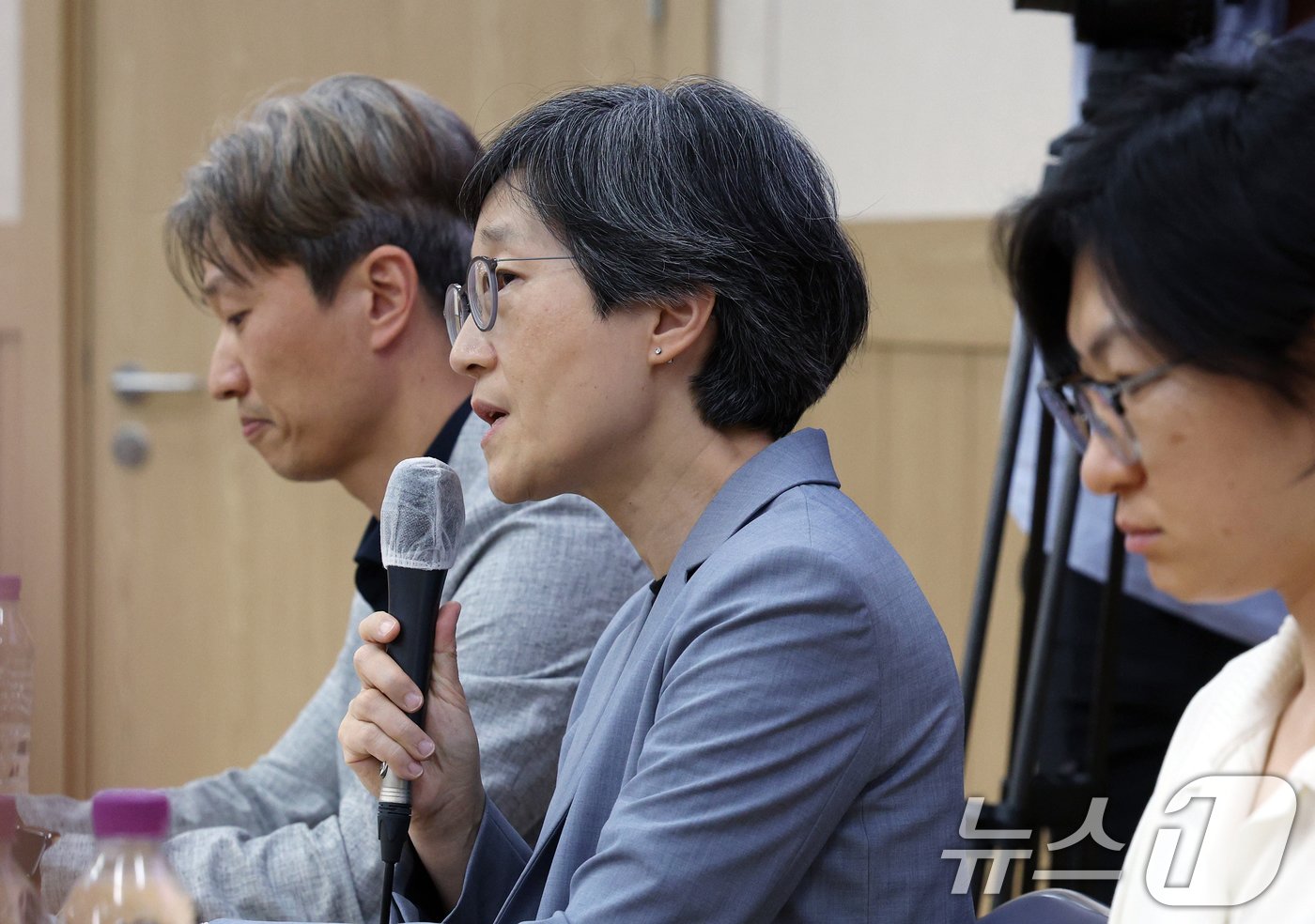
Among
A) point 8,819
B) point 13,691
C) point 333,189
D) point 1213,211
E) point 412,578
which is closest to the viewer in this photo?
point 1213,211

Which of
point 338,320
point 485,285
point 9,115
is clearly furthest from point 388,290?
point 9,115

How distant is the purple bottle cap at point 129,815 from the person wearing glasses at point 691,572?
0.27 meters

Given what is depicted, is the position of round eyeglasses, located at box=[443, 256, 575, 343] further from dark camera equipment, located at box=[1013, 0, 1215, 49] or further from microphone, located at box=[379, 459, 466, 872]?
dark camera equipment, located at box=[1013, 0, 1215, 49]

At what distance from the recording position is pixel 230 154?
1.59 metres

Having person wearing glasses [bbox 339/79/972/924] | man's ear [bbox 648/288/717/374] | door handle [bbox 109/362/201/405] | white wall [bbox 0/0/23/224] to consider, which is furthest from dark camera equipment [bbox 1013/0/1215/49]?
white wall [bbox 0/0/23/224]

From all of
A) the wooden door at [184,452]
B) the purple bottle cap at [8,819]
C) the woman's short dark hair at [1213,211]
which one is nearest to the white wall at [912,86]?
the wooden door at [184,452]

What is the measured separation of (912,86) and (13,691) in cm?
178

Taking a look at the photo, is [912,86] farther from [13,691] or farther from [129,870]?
[129,870]

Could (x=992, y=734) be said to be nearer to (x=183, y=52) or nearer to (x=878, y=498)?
(x=878, y=498)

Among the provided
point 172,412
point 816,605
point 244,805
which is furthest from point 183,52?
point 816,605

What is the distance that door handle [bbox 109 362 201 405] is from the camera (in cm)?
310

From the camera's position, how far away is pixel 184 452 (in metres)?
3.13

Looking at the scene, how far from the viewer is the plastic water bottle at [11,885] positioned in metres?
0.94

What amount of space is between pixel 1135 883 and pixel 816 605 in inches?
9.9
